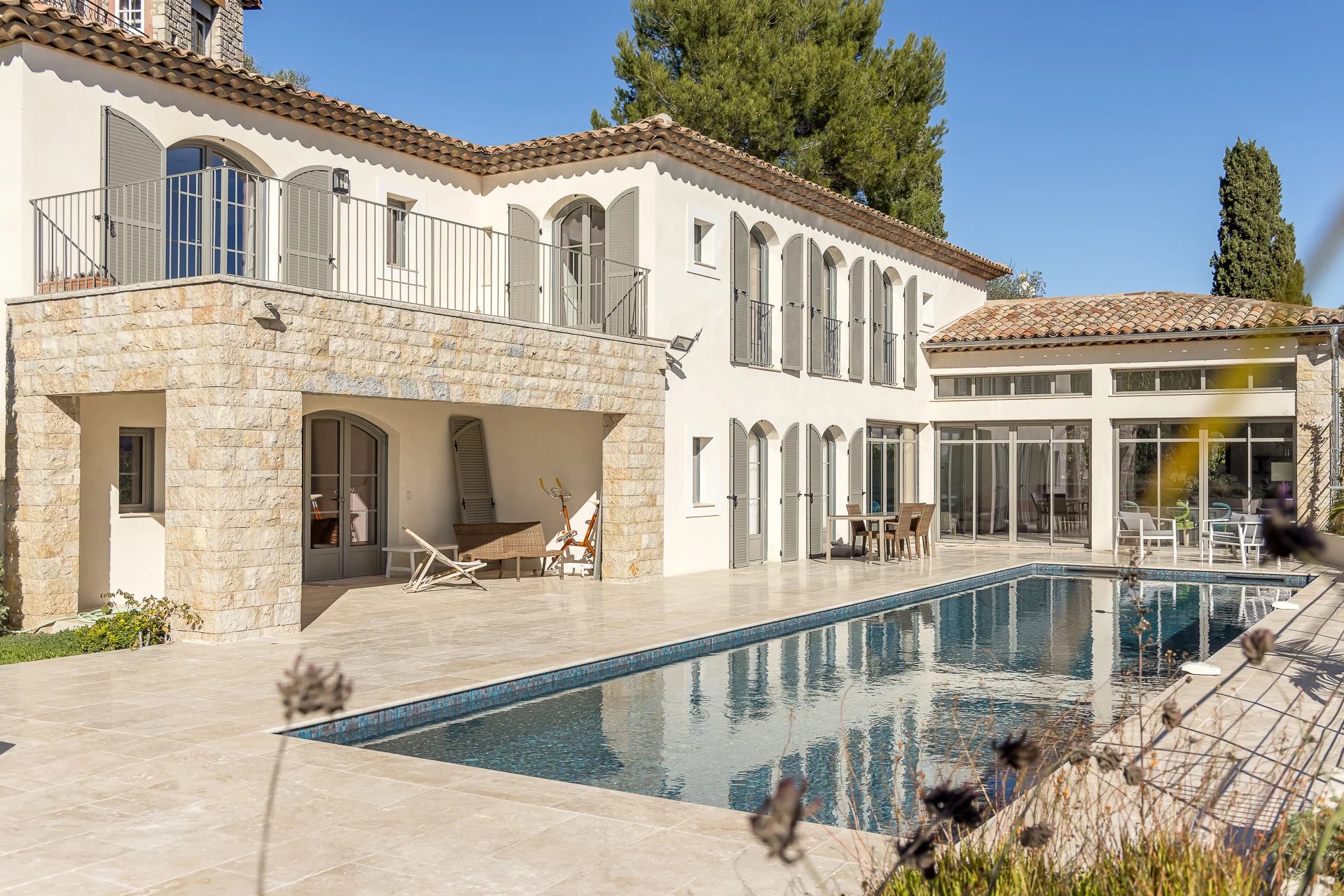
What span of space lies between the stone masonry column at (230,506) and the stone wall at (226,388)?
0.5 inches

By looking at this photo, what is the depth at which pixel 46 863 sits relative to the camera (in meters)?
4.41

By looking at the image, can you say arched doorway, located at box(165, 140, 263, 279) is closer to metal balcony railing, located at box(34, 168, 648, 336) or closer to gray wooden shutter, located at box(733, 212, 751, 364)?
metal balcony railing, located at box(34, 168, 648, 336)

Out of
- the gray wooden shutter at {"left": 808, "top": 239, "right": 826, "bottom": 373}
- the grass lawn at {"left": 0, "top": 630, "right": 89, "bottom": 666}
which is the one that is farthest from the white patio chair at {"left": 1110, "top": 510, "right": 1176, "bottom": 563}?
the grass lawn at {"left": 0, "top": 630, "right": 89, "bottom": 666}

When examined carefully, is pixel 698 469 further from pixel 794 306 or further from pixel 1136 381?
pixel 1136 381

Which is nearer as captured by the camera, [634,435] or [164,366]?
[164,366]

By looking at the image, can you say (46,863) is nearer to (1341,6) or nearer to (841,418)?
(1341,6)

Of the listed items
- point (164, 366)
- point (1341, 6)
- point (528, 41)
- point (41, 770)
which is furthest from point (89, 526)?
point (528, 41)

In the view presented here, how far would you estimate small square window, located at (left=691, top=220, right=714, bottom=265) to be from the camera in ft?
55.2

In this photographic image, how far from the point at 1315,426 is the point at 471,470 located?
1310 centimetres

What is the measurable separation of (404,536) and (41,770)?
33.9 ft

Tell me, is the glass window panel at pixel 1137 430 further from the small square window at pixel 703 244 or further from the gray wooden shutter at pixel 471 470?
the gray wooden shutter at pixel 471 470

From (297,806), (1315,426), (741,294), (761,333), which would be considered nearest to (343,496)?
(741,294)

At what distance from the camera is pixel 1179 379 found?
20.2 meters

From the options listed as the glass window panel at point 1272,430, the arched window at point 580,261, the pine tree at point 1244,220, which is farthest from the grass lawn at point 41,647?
the pine tree at point 1244,220
